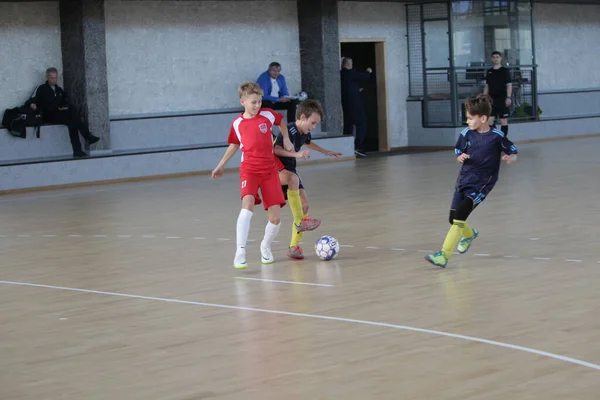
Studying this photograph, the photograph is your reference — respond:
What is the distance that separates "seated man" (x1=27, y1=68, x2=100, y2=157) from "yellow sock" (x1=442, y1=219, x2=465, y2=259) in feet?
39.0

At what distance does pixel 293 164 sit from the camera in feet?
31.8

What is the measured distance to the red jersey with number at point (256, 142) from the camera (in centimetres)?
904

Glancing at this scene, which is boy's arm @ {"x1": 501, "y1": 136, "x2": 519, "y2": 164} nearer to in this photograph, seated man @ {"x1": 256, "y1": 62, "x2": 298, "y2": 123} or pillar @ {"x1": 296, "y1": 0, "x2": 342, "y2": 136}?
seated man @ {"x1": 256, "y1": 62, "x2": 298, "y2": 123}

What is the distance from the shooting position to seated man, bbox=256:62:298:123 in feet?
70.2

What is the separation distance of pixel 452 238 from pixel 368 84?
59.0 ft

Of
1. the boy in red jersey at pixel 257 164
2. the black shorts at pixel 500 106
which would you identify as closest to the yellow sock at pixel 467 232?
the boy in red jersey at pixel 257 164

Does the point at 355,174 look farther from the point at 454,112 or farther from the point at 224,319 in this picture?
the point at 224,319

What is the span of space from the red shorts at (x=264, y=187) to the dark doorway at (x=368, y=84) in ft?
54.8

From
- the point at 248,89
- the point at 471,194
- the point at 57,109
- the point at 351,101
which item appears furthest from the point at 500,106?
the point at 248,89

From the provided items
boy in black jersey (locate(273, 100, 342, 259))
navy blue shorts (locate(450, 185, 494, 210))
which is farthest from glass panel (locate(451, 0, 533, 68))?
navy blue shorts (locate(450, 185, 494, 210))

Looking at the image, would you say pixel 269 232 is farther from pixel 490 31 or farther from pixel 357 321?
pixel 490 31

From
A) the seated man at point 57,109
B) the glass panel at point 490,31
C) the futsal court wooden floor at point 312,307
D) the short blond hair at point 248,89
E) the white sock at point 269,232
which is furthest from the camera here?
the glass panel at point 490,31

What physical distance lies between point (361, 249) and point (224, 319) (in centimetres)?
306

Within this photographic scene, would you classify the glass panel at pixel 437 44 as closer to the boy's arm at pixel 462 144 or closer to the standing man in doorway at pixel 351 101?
the standing man in doorway at pixel 351 101
